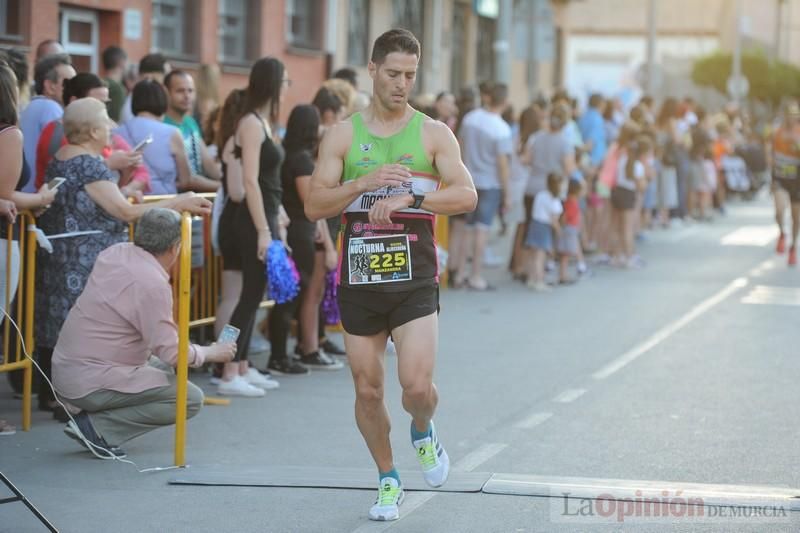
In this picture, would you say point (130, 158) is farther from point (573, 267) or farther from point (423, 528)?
point (573, 267)

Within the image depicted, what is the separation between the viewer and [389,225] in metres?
6.29

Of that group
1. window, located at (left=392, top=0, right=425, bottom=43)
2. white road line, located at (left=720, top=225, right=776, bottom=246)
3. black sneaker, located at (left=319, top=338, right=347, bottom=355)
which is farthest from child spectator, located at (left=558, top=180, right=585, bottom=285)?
window, located at (left=392, top=0, right=425, bottom=43)

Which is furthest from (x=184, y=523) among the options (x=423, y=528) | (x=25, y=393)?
(x=25, y=393)

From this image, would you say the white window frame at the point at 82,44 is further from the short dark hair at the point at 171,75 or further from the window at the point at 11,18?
the short dark hair at the point at 171,75

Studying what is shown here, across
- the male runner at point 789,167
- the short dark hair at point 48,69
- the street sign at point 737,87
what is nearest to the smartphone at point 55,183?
the short dark hair at point 48,69

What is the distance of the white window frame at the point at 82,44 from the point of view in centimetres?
1647

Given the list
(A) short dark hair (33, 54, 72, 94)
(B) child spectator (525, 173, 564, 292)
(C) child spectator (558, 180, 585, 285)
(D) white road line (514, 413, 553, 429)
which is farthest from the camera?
(C) child spectator (558, 180, 585, 285)

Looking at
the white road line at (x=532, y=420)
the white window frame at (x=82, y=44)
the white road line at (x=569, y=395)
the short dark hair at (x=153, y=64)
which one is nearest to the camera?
the white road line at (x=532, y=420)

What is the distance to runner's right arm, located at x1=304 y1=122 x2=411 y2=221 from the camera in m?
6.08

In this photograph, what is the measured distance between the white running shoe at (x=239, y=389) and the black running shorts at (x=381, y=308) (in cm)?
317

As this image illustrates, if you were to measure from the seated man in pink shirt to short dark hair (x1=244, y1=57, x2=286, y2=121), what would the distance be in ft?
6.53

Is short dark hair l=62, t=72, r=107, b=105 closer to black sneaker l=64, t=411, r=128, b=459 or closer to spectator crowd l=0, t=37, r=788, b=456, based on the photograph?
spectator crowd l=0, t=37, r=788, b=456

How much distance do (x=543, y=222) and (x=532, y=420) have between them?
681cm

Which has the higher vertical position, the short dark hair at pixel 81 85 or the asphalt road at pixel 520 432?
the short dark hair at pixel 81 85
